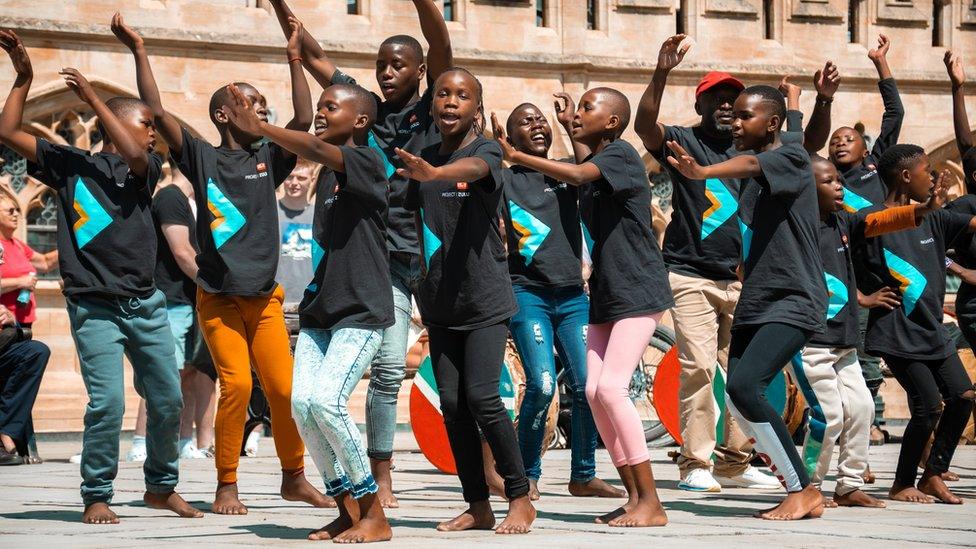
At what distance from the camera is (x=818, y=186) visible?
8.47m

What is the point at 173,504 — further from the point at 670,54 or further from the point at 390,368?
the point at 670,54

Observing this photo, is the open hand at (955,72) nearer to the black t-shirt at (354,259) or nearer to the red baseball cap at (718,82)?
the red baseball cap at (718,82)

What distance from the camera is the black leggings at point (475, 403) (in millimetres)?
7000

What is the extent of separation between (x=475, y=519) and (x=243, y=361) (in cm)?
132

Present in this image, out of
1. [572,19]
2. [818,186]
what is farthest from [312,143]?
[572,19]

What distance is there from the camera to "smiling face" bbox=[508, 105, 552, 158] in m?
8.98

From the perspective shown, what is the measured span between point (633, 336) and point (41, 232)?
29.9ft

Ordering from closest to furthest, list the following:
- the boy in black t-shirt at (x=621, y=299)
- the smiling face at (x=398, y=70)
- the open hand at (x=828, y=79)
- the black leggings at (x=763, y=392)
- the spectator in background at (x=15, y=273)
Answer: the boy in black t-shirt at (x=621, y=299)
the black leggings at (x=763, y=392)
the open hand at (x=828, y=79)
the smiling face at (x=398, y=70)
the spectator in background at (x=15, y=273)

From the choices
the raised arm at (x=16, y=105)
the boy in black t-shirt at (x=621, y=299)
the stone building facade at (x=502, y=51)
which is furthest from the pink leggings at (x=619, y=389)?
the stone building facade at (x=502, y=51)

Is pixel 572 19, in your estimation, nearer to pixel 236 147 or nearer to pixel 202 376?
pixel 202 376

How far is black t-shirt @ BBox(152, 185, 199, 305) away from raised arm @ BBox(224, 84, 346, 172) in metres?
3.51

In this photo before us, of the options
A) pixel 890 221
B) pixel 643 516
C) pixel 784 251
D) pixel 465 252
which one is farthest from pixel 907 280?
pixel 465 252

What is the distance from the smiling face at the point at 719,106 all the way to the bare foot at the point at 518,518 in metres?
2.83

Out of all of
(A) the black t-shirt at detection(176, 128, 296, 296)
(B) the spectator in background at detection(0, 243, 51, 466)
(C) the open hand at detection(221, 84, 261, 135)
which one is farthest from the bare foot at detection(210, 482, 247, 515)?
(B) the spectator in background at detection(0, 243, 51, 466)
